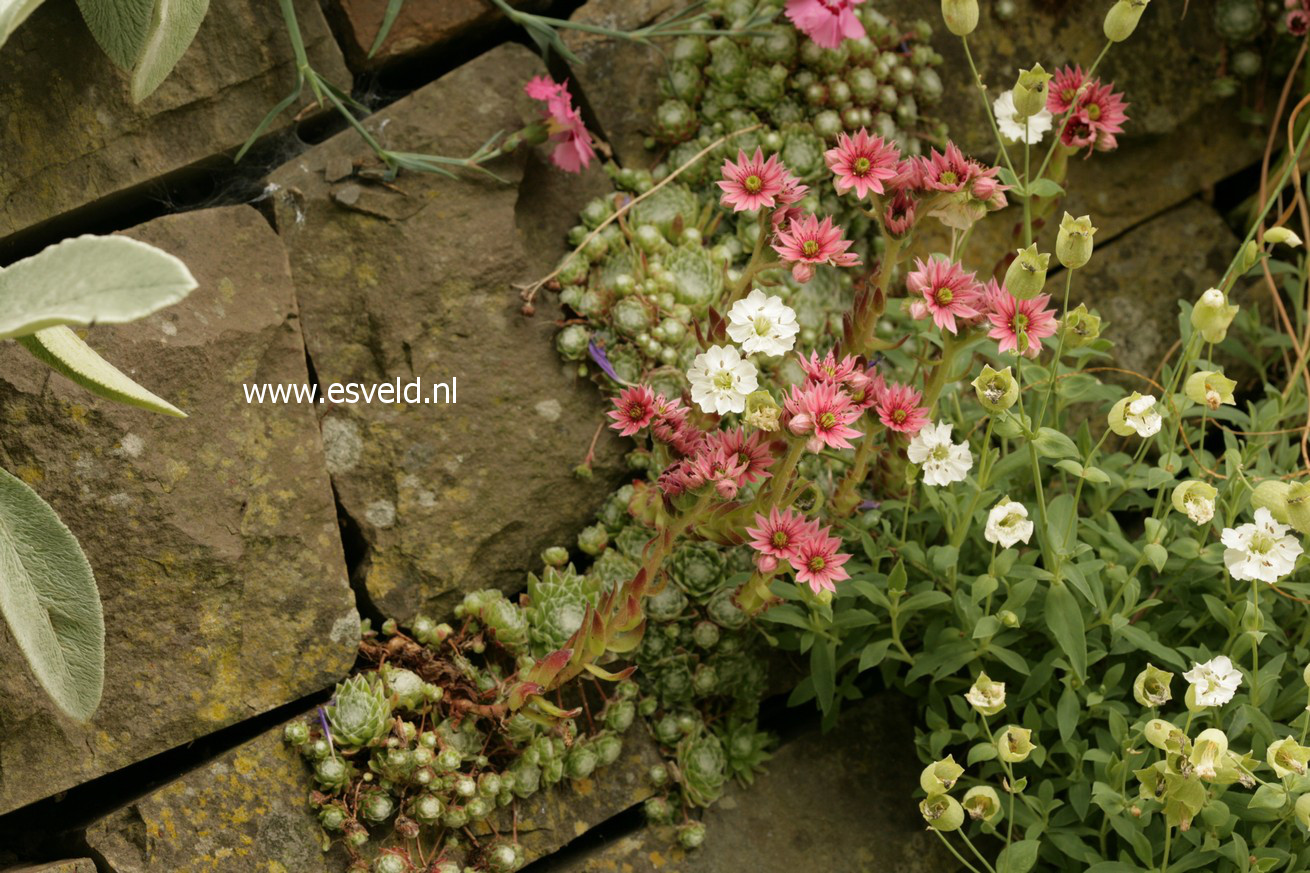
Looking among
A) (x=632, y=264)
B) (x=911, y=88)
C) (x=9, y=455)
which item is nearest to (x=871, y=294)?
(x=632, y=264)

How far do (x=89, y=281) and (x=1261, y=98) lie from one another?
218cm

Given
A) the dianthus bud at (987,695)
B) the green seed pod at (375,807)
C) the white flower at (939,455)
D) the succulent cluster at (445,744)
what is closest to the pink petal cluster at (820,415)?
the white flower at (939,455)

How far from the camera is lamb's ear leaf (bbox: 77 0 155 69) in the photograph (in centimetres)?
161

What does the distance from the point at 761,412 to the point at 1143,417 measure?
497 millimetres

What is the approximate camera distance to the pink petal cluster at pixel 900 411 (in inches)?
59.6

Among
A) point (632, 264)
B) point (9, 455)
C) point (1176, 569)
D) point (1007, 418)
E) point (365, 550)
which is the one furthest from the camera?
point (632, 264)

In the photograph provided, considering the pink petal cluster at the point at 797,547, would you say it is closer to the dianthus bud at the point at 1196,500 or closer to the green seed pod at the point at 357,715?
the dianthus bud at the point at 1196,500

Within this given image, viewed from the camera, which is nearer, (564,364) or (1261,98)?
(564,364)

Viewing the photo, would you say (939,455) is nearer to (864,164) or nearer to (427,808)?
(864,164)

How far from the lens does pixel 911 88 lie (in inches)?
84.6

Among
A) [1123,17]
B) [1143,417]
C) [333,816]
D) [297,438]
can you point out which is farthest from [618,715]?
[1123,17]

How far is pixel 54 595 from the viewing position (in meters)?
1.44

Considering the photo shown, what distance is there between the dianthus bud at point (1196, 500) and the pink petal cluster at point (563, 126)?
41.3 inches

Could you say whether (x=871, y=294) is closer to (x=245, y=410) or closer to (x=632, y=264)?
(x=632, y=264)
